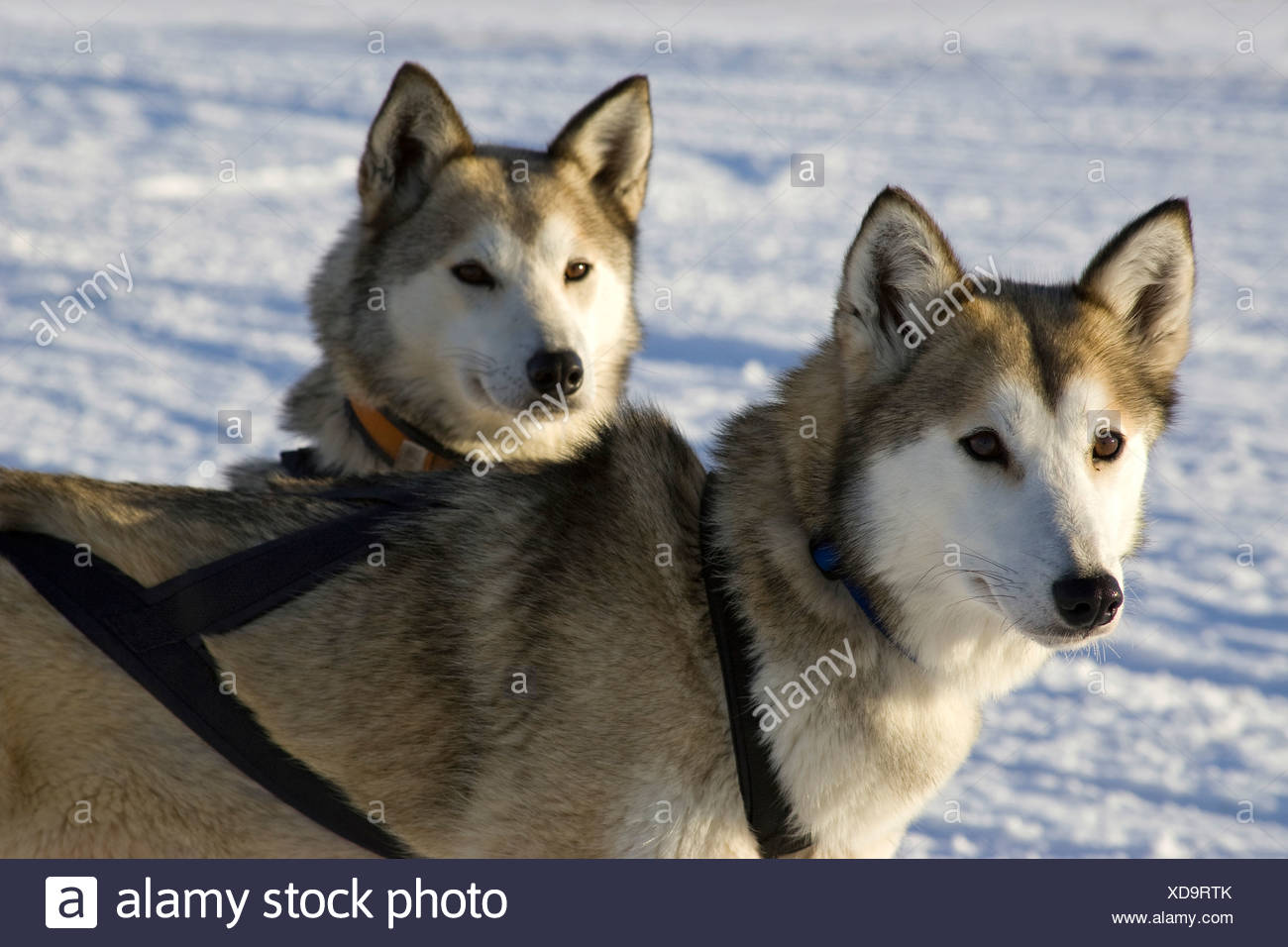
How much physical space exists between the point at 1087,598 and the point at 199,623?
5.34 feet

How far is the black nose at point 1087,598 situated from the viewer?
2223mm

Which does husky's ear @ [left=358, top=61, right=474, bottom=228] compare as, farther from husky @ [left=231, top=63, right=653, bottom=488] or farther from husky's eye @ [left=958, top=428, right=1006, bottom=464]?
husky's eye @ [left=958, top=428, right=1006, bottom=464]

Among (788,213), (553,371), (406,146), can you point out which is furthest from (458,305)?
(788,213)

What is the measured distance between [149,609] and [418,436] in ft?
4.98

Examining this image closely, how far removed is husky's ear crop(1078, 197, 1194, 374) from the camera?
2553 mm

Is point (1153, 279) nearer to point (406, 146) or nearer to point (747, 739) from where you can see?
point (747, 739)

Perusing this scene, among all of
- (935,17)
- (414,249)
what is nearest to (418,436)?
(414,249)

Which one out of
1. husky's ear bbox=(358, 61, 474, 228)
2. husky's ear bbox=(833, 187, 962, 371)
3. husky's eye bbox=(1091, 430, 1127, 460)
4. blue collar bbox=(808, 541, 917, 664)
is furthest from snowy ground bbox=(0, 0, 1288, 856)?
husky's ear bbox=(358, 61, 474, 228)

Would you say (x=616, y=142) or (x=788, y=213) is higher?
(x=616, y=142)

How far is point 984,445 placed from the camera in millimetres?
2377

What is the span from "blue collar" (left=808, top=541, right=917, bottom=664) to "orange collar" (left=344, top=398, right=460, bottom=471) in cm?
162

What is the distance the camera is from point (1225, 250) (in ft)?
31.6

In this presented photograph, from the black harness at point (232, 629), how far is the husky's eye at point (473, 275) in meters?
1.58
